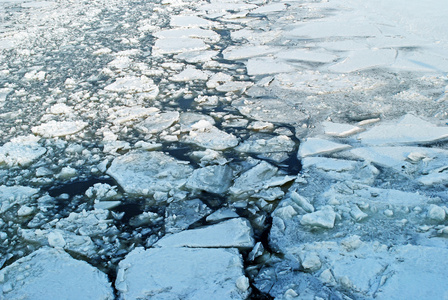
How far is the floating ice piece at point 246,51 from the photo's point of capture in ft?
14.4

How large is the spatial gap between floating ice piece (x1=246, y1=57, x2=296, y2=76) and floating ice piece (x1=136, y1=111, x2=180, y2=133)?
1135mm

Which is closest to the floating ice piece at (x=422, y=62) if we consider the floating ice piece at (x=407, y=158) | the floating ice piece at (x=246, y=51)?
the floating ice piece at (x=246, y=51)

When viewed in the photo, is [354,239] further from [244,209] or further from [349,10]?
[349,10]

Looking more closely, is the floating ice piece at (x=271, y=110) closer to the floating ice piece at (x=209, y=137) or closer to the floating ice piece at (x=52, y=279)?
the floating ice piece at (x=209, y=137)

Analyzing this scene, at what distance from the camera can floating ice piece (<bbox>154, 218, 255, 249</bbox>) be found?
5.95 ft

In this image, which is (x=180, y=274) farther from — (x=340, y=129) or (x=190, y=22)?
(x=190, y=22)

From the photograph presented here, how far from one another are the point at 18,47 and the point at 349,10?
4726 mm

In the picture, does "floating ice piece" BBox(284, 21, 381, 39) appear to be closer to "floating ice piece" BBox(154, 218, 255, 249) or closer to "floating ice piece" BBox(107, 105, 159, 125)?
"floating ice piece" BBox(107, 105, 159, 125)

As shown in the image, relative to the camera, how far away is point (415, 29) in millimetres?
4766

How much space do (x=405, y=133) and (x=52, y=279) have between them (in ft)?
7.46

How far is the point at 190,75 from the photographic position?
155 inches

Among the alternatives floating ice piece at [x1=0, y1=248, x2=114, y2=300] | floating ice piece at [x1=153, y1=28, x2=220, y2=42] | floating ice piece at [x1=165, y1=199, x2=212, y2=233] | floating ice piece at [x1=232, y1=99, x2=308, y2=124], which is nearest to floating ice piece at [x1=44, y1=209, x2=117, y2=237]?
floating ice piece at [x1=0, y1=248, x2=114, y2=300]

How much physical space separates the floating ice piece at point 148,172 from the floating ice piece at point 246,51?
2.14 meters

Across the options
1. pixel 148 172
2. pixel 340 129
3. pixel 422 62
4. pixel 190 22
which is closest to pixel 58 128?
pixel 148 172
